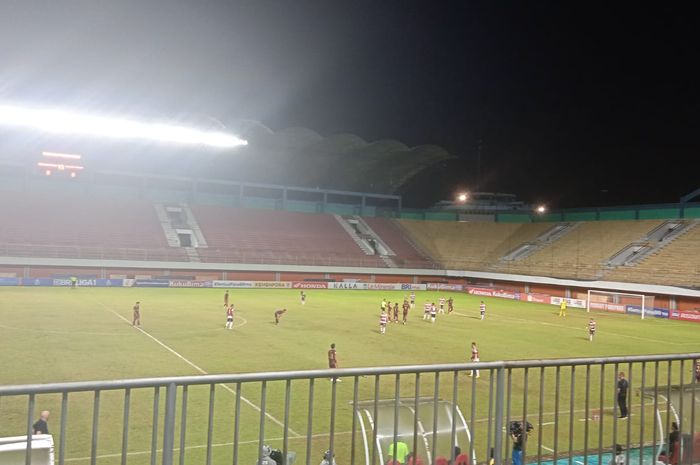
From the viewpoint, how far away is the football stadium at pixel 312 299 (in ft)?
27.1

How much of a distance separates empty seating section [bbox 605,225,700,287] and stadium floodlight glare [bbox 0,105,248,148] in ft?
134

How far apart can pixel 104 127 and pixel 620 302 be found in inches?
1988

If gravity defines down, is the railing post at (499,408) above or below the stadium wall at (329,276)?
above

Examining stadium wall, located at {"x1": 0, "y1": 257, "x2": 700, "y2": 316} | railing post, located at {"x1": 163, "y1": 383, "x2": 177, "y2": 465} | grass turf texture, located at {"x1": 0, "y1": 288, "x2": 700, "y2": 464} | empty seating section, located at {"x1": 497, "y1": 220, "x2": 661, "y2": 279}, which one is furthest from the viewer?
empty seating section, located at {"x1": 497, "y1": 220, "x2": 661, "y2": 279}

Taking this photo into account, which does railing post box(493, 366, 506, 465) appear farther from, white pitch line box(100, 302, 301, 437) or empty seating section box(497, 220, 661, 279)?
empty seating section box(497, 220, 661, 279)

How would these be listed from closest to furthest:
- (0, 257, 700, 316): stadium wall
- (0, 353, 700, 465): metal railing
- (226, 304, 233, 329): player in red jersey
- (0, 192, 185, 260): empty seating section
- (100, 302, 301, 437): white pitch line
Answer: (0, 353, 700, 465): metal railing → (100, 302, 301, 437): white pitch line → (226, 304, 233, 329): player in red jersey → (0, 257, 700, 316): stadium wall → (0, 192, 185, 260): empty seating section

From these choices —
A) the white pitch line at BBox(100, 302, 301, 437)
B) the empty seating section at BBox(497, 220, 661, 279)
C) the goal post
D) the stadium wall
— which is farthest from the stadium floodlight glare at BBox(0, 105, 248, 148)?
the goal post

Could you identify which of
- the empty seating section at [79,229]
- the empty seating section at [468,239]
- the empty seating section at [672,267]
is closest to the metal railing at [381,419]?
the empty seating section at [672,267]

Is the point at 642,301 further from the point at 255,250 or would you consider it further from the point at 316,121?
the point at 255,250

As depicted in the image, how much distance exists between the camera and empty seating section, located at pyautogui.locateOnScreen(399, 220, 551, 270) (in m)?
74.6

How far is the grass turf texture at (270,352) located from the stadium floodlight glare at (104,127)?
17052mm

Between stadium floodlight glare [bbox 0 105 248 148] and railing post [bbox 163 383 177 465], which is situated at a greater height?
stadium floodlight glare [bbox 0 105 248 148]

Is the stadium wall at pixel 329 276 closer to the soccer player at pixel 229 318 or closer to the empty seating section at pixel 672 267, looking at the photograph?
the empty seating section at pixel 672 267

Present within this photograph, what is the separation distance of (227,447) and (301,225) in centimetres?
6286
